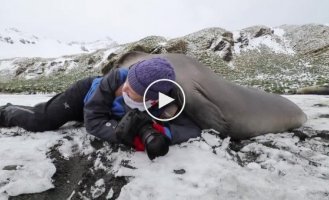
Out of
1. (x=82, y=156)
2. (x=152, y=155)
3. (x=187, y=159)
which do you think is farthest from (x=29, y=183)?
(x=187, y=159)

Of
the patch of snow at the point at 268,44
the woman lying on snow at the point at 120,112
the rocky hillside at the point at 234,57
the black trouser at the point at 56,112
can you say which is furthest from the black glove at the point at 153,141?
the patch of snow at the point at 268,44

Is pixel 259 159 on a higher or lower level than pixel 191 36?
higher

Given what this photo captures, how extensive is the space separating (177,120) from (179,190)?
4.44 ft

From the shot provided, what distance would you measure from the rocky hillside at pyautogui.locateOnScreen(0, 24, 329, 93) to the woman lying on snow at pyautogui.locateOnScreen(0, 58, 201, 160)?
32.5 feet

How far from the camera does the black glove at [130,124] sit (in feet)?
11.7

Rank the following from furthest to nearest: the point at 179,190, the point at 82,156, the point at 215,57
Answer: the point at 215,57, the point at 82,156, the point at 179,190

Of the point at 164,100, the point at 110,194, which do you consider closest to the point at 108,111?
the point at 164,100

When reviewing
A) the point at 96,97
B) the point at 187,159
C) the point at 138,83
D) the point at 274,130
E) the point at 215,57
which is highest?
the point at 138,83

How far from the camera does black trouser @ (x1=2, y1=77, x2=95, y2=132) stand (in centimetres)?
474

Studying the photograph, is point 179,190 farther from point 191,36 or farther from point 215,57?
point 191,36

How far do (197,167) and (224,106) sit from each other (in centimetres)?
115

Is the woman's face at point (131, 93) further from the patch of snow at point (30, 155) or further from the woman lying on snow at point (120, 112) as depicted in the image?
the patch of snow at point (30, 155)

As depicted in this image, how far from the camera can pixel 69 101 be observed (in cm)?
478

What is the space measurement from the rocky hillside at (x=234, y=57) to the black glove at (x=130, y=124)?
1130cm
